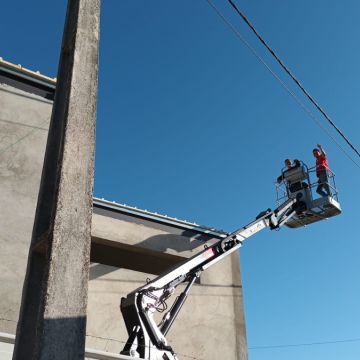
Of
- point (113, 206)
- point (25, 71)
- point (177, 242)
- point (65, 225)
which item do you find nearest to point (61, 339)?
point (65, 225)

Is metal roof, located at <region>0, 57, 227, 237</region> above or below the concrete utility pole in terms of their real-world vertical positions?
above

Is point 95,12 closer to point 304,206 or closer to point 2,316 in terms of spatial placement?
point 2,316

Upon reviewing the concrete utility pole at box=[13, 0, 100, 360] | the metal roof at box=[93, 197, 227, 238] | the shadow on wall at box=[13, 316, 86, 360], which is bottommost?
the shadow on wall at box=[13, 316, 86, 360]

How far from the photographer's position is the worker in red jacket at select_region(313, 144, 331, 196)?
51.1ft

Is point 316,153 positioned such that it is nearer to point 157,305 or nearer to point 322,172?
point 322,172

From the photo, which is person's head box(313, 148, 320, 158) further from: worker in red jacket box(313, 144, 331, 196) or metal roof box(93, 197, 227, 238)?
metal roof box(93, 197, 227, 238)

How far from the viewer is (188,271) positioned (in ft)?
40.7

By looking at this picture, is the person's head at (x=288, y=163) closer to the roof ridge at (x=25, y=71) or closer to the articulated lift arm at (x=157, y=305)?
the articulated lift arm at (x=157, y=305)

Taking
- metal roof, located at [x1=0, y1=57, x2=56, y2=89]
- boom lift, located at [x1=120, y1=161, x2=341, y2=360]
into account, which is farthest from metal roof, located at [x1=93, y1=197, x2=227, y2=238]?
metal roof, located at [x1=0, y1=57, x2=56, y2=89]

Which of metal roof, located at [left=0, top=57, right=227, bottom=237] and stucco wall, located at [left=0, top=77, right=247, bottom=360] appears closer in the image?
stucco wall, located at [left=0, top=77, right=247, bottom=360]

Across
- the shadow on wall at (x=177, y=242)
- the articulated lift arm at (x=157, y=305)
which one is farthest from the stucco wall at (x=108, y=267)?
the articulated lift arm at (x=157, y=305)

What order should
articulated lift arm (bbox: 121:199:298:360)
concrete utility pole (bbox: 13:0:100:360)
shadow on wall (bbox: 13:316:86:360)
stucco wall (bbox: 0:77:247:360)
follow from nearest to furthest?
shadow on wall (bbox: 13:316:86:360) → concrete utility pole (bbox: 13:0:100:360) → articulated lift arm (bbox: 121:199:298:360) → stucco wall (bbox: 0:77:247:360)

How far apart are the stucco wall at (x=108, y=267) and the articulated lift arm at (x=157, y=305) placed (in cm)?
210

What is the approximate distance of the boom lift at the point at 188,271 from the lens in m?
10.3
